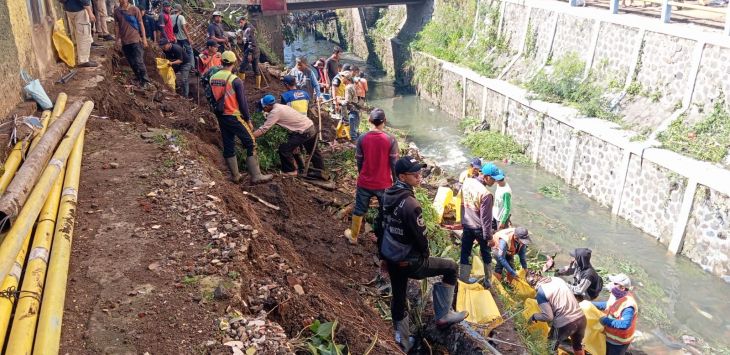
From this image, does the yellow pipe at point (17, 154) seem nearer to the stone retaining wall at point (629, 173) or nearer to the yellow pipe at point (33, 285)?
the yellow pipe at point (33, 285)

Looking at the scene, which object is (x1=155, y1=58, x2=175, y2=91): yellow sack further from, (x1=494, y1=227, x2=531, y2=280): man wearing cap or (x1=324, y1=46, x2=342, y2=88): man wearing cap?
(x1=494, y1=227, x2=531, y2=280): man wearing cap

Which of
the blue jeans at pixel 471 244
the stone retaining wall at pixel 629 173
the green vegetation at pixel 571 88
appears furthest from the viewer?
the green vegetation at pixel 571 88

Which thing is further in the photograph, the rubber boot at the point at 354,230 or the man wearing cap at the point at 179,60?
the man wearing cap at the point at 179,60

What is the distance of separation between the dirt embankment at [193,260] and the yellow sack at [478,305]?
1.11 m

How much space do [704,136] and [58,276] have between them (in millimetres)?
12519

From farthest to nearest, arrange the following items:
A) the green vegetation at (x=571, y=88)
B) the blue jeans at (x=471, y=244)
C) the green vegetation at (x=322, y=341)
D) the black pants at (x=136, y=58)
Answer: the green vegetation at (x=571, y=88)
the black pants at (x=136, y=58)
the blue jeans at (x=471, y=244)
the green vegetation at (x=322, y=341)

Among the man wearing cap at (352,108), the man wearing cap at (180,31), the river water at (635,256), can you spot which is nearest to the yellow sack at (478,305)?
the river water at (635,256)

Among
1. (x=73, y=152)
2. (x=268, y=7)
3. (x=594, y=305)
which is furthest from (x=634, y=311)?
(x=268, y=7)

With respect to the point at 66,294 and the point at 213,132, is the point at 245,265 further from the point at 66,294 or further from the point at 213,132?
the point at 213,132

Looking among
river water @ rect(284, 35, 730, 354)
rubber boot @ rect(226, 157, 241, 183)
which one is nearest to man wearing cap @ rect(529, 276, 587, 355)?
river water @ rect(284, 35, 730, 354)

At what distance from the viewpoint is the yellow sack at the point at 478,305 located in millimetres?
6555

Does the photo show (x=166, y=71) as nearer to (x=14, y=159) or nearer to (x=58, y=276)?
(x=14, y=159)

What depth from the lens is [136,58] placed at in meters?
11.3

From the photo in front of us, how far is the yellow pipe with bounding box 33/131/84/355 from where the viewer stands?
375cm
